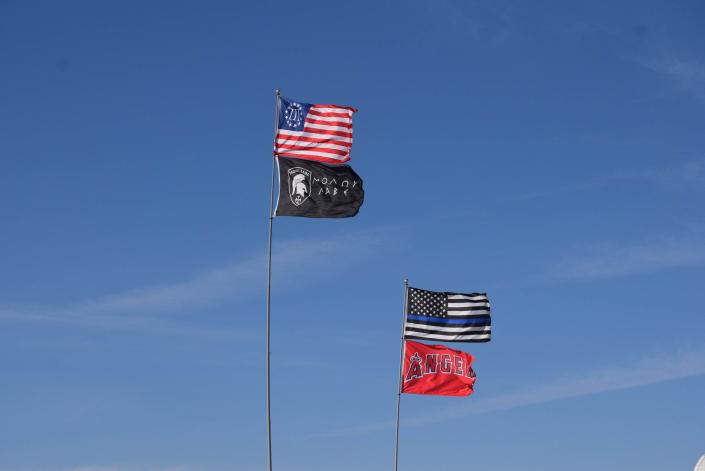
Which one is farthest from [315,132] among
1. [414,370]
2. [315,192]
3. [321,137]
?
[414,370]

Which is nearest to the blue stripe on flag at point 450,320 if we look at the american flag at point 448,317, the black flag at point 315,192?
the american flag at point 448,317

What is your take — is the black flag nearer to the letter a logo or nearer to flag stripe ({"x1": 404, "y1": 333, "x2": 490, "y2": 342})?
flag stripe ({"x1": 404, "y1": 333, "x2": 490, "y2": 342})

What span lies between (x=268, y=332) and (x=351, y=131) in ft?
24.1

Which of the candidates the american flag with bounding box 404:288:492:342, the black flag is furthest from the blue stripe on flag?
the black flag

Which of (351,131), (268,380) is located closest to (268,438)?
(268,380)

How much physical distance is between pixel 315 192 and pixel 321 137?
2.08m

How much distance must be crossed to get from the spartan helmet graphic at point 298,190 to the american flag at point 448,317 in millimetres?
11573

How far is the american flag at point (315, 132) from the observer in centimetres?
3512

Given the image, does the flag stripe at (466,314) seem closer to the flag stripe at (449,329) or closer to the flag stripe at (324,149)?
the flag stripe at (449,329)

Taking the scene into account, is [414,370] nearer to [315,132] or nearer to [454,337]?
[454,337]

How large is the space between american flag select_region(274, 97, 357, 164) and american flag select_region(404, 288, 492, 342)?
11187 millimetres

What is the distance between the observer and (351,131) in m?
35.3

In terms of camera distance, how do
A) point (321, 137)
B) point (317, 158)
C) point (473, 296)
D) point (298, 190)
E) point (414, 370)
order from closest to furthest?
point (298, 190)
point (317, 158)
point (321, 137)
point (414, 370)
point (473, 296)

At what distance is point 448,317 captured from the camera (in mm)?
44094
